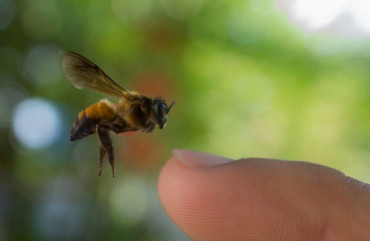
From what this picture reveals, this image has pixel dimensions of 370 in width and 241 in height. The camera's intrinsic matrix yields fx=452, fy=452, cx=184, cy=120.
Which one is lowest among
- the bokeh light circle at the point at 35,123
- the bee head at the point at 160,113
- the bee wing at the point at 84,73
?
the bokeh light circle at the point at 35,123

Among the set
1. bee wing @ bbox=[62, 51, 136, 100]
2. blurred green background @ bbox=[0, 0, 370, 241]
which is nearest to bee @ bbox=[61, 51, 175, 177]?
bee wing @ bbox=[62, 51, 136, 100]

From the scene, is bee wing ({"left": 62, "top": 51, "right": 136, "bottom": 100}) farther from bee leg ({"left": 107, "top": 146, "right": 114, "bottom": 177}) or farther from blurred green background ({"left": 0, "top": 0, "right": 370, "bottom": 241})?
blurred green background ({"left": 0, "top": 0, "right": 370, "bottom": 241})

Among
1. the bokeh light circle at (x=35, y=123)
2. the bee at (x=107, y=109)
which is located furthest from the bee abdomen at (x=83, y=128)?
the bokeh light circle at (x=35, y=123)

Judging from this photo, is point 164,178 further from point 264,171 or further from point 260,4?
point 260,4

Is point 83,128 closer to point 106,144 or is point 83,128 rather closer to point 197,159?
point 106,144

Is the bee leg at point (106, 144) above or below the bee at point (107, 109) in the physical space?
below

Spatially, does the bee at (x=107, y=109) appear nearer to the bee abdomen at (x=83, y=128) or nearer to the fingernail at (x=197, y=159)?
the bee abdomen at (x=83, y=128)

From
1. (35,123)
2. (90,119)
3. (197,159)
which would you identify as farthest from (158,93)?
(90,119)
